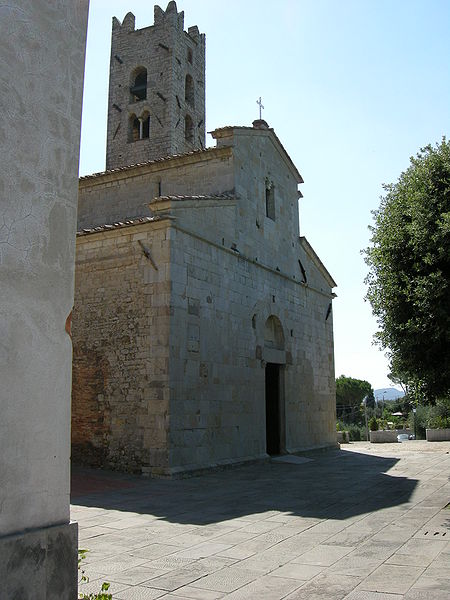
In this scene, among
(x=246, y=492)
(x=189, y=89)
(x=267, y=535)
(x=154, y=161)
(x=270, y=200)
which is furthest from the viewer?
(x=189, y=89)

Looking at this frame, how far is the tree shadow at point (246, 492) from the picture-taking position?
8797mm

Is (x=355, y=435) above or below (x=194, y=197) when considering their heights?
below

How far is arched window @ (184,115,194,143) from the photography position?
28.8 m

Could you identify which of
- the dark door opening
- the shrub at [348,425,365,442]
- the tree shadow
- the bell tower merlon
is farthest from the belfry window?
the shrub at [348,425,365,442]

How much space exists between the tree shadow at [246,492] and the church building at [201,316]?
0.95m

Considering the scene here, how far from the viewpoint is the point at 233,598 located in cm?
471

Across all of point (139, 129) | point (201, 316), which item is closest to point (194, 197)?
point (201, 316)

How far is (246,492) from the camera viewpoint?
35.1 feet

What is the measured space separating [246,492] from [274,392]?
7.93m

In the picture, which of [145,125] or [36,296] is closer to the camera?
[36,296]

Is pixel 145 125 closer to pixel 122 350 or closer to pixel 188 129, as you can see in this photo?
pixel 188 129

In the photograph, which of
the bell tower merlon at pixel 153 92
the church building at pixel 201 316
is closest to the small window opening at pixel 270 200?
the church building at pixel 201 316

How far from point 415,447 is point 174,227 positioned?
45.0 ft

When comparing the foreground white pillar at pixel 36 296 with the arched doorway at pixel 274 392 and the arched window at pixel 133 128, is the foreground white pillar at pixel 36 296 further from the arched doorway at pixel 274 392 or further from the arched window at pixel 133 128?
the arched window at pixel 133 128
